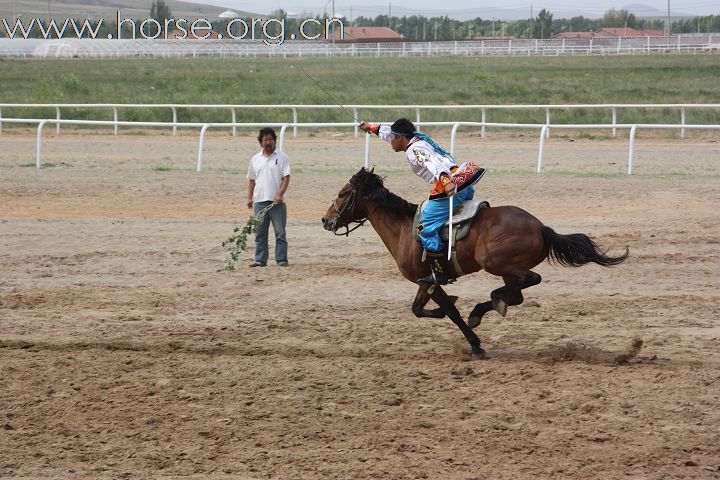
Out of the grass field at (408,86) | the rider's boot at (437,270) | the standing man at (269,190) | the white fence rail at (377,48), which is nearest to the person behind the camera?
the rider's boot at (437,270)

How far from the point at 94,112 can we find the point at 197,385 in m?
26.6

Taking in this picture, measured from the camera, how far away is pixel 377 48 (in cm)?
7756

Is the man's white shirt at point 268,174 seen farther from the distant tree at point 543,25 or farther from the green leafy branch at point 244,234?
the distant tree at point 543,25

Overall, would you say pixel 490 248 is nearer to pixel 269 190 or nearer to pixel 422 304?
Answer: pixel 422 304

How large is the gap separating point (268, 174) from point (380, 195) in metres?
3.57

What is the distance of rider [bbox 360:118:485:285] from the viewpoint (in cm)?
778

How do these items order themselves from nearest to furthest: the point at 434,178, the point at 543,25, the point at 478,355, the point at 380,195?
the point at 434,178, the point at 478,355, the point at 380,195, the point at 543,25

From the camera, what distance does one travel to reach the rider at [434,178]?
306 inches

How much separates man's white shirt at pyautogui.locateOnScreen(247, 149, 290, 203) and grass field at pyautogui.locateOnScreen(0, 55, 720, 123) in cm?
1719

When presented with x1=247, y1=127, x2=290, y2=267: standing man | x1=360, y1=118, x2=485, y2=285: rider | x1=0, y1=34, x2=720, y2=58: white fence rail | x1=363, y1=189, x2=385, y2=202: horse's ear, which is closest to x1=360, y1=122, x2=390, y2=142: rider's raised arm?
x1=360, y1=118, x2=485, y2=285: rider

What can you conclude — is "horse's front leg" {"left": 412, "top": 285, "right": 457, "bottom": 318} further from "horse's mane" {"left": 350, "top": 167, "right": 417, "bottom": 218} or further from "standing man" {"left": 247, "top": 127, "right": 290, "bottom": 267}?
"standing man" {"left": 247, "top": 127, "right": 290, "bottom": 267}

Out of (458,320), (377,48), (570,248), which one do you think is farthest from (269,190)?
(377,48)

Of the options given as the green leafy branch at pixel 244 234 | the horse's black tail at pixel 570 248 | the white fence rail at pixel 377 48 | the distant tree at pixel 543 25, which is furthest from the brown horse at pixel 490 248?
the distant tree at pixel 543 25

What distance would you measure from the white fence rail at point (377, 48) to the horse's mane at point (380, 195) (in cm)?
6203
